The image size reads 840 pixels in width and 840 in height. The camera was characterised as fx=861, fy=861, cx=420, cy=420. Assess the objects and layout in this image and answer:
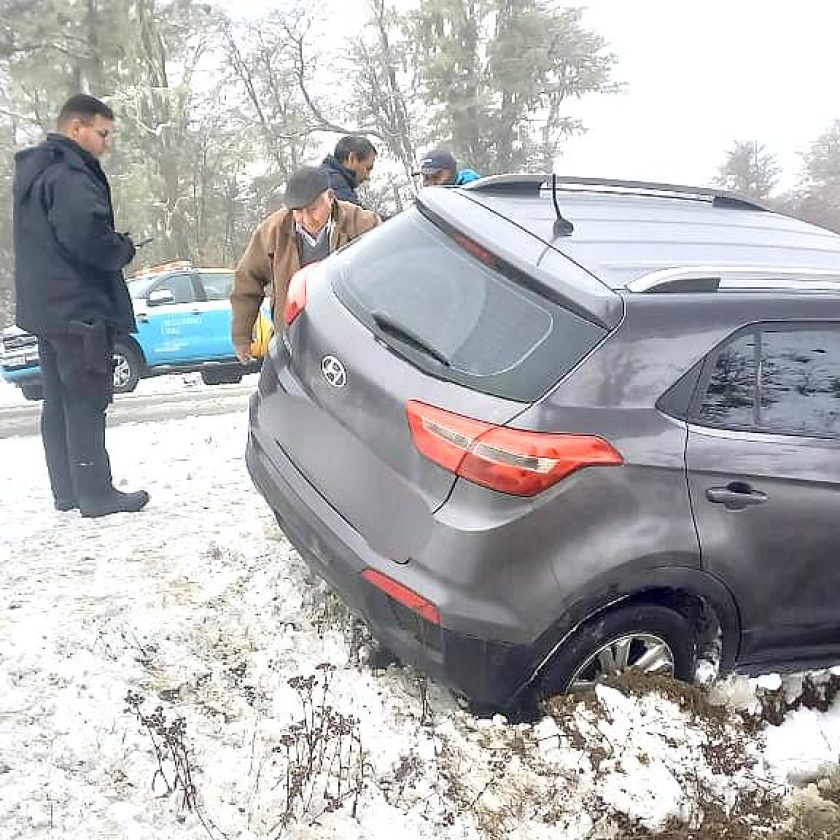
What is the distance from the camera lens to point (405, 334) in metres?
2.84

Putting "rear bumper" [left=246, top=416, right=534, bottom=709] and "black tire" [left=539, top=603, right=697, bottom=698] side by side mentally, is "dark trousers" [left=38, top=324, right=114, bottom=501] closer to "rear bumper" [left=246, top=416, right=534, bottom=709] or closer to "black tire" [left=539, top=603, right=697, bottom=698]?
"rear bumper" [left=246, top=416, right=534, bottom=709]

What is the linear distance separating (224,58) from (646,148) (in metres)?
33.1

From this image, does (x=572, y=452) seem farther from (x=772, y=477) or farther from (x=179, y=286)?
(x=179, y=286)

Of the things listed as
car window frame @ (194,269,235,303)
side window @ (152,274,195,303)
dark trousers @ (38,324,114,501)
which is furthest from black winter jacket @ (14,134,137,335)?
car window frame @ (194,269,235,303)

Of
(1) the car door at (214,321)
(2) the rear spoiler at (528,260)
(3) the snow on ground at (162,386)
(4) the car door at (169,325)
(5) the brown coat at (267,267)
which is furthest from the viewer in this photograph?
(1) the car door at (214,321)

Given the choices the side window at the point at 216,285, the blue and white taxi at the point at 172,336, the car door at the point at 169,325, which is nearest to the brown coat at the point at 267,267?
the blue and white taxi at the point at 172,336

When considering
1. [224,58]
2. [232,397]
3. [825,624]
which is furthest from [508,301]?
[224,58]

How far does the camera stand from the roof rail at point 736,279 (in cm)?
268

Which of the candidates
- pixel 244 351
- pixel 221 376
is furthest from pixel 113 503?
pixel 221 376

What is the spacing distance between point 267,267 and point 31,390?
732cm

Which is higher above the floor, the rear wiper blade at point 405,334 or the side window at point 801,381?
the rear wiper blade at point 405,334

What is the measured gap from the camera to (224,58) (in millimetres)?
29203

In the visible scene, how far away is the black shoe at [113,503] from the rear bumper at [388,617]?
72.8 inches

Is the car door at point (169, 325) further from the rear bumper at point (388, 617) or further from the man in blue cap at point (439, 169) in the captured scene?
the rear bumper at point (388, 617)
